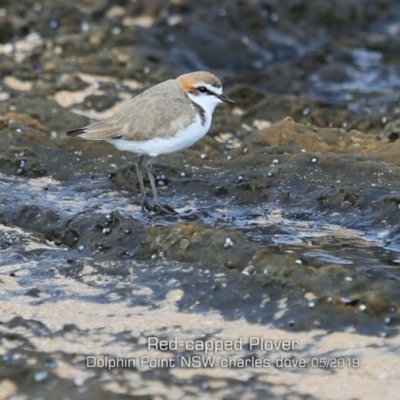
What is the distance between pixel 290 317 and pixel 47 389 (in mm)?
1696

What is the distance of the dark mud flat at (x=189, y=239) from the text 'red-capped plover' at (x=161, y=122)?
0.59 meters

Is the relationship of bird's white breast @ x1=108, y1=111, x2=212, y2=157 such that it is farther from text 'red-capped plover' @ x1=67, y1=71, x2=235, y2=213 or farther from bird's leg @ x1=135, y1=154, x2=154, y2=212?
bird's leg @ x1=135, y1=154, x2=154, y2=212

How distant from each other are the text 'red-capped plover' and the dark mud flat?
1.93 feet

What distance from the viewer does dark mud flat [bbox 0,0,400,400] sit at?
5699 millimetres

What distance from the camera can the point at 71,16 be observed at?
46.8 feet

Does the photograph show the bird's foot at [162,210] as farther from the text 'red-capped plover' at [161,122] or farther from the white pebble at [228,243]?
the white pebble at [228,243]

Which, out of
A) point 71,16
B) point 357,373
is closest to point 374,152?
point 357,373

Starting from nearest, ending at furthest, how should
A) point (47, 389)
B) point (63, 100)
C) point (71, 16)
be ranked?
point (47, 389) → point (63, 100) → point (71, 16)

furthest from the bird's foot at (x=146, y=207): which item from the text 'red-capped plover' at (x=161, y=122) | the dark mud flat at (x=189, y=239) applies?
the dark mud flat at (x=189, y=239)

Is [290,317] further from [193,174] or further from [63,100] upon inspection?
[63,100]

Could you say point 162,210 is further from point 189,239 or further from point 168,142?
point 189,239

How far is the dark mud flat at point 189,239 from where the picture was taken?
224 inches

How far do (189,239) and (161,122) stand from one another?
155 centimetres

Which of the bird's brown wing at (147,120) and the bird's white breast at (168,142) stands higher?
the bird's brown wing at (147,120)
